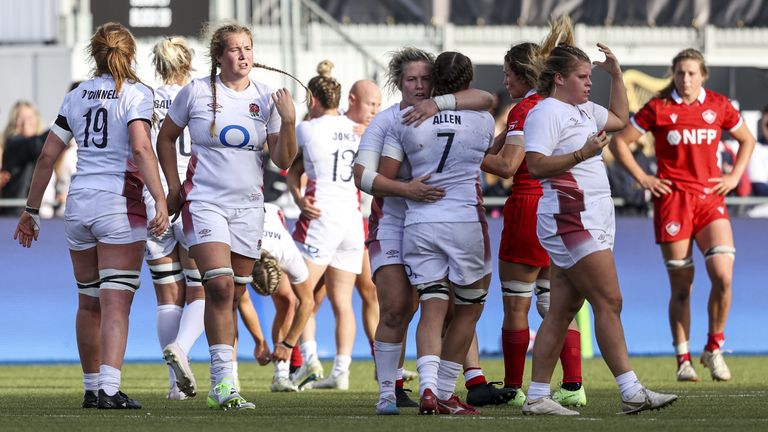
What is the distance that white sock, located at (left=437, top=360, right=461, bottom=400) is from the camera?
8383 millimetres

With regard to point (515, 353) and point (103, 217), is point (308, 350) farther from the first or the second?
point (103, 217)

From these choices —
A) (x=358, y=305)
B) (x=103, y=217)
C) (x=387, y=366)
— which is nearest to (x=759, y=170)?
(x=358, y=305)

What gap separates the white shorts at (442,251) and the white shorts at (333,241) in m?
3.76

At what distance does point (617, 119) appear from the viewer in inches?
335

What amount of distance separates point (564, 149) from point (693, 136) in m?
4.58

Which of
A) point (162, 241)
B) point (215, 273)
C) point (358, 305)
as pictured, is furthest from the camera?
point (358, 305)

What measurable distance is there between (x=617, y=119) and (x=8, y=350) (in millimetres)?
7970

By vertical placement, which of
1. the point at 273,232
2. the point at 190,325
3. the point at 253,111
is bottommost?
the point at 190,325

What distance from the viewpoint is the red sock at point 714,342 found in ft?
40.3

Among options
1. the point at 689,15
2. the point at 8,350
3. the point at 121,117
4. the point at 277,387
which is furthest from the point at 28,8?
the point at 121,117

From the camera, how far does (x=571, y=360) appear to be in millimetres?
8906

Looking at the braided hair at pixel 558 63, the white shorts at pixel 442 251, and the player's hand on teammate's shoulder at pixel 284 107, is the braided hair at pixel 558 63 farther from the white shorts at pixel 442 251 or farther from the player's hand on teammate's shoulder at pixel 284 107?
the player's hand on teammate's shoulder at pixel 284 107

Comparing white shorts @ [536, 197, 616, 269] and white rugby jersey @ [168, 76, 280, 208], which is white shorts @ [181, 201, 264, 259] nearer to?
white rugby jersey @ [168, 76, 280, 208]

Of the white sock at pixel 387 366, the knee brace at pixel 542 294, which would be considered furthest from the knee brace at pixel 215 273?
the knee brace at pixel 542 294
